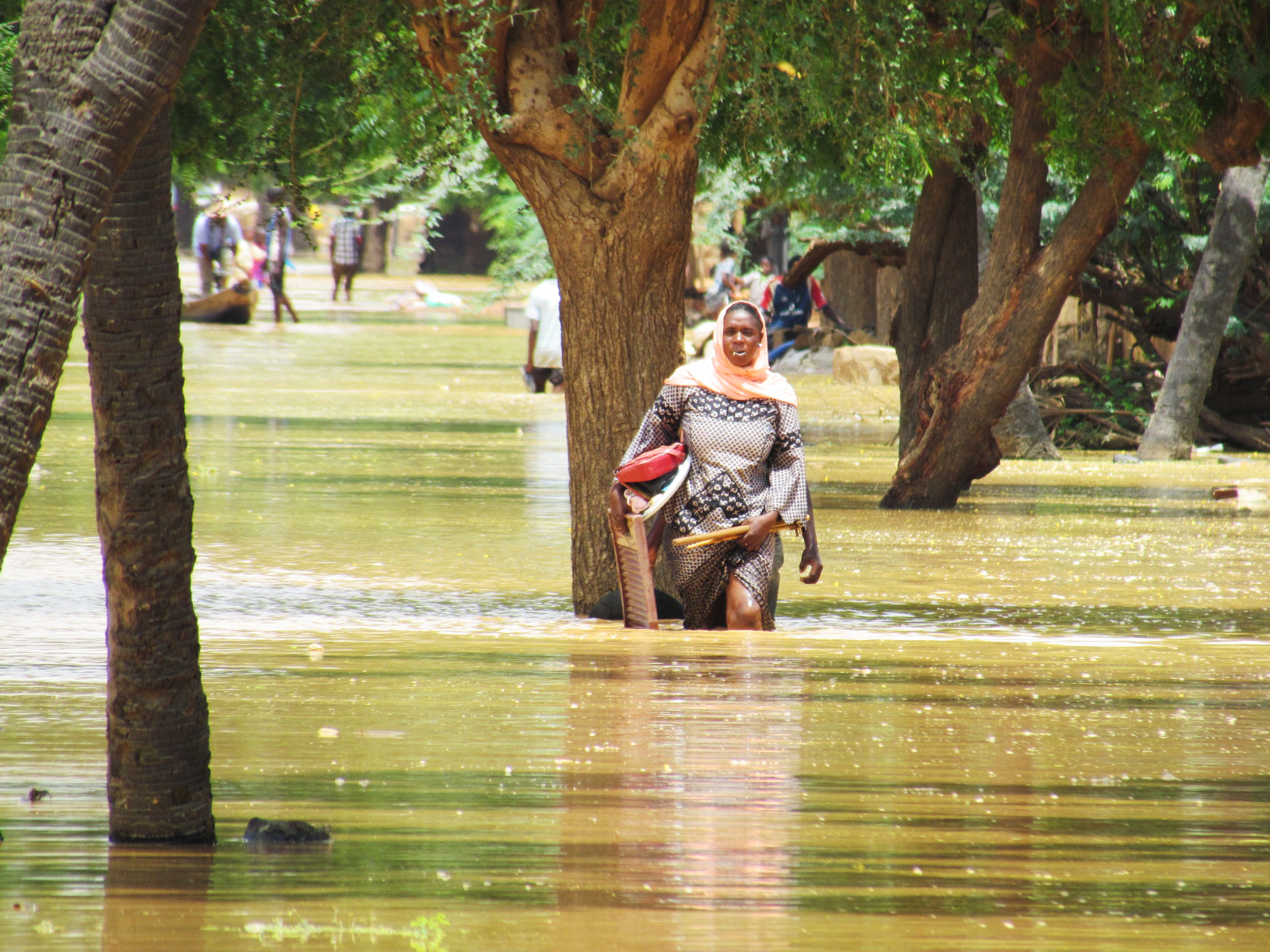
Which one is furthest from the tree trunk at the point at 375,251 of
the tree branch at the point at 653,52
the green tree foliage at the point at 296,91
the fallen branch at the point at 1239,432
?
the tree branch at the point at 653,52

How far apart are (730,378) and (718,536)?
719 millimetres

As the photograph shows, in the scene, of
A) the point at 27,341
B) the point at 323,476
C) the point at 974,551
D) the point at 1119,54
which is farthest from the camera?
the point at 323,476

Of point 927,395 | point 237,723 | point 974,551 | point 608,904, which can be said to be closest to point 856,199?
point 927,395

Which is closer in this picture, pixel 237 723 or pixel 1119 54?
pixel 237 723

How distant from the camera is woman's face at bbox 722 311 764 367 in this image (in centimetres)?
852

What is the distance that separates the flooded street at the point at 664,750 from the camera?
13.3ft

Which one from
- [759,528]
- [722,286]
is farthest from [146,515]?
[722,286]

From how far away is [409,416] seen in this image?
2106cm

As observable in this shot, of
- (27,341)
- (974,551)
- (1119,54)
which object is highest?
(1119,54)

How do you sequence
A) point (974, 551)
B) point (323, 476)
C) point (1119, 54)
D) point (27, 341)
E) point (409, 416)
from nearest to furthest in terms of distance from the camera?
point (27, 341)
point (1119, 54)
point (974, 551)
point (323, 476)
point (409, 416)

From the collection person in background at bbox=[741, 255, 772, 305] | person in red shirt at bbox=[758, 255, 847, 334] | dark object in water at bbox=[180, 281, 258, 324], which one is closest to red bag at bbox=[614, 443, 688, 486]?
person in red shirt at bbox=[758, 255, 847, 334]

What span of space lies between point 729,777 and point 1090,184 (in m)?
9.65

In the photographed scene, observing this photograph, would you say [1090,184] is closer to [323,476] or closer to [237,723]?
[323,476]

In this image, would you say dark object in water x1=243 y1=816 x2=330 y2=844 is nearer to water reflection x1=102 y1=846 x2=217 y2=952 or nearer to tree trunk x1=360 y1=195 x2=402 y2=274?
water reflection x1=102 y1=846 x2=217 y2=952
